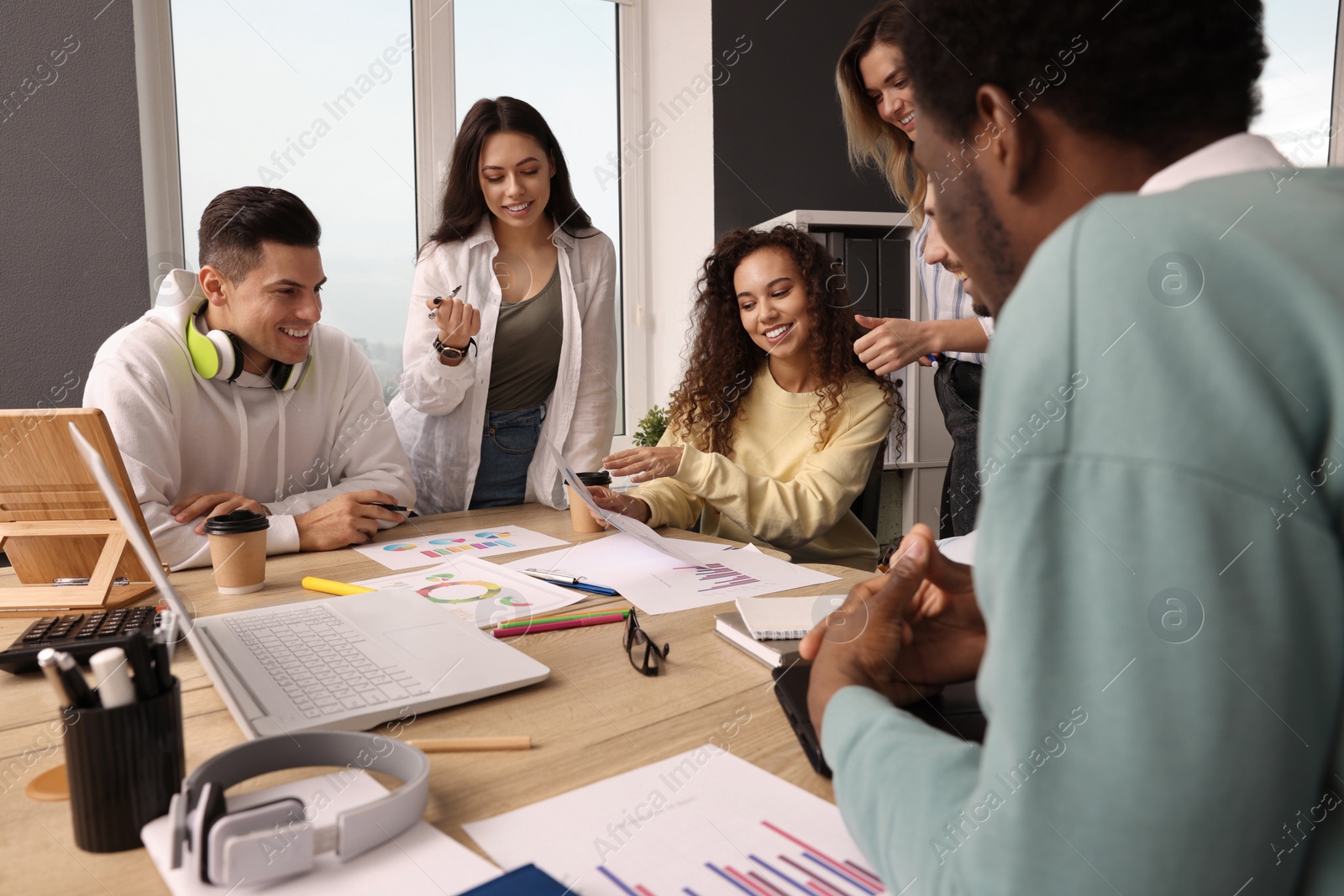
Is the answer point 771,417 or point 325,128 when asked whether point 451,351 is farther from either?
point 325,128

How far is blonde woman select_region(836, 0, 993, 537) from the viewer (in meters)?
1.92

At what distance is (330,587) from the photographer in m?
1.32

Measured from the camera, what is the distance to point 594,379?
235 cm

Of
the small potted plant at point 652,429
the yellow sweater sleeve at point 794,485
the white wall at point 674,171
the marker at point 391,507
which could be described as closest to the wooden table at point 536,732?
the marker at point 391,507

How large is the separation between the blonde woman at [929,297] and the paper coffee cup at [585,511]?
23.8 inches

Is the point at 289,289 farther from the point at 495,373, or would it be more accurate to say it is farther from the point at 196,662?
the point at 196,662

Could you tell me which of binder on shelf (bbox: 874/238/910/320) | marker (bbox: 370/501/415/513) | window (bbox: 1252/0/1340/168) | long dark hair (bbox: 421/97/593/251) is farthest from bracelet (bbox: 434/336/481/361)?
window (bbox: 1252/0/1340/168)

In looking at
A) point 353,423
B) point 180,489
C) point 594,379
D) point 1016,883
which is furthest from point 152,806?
point 594,379

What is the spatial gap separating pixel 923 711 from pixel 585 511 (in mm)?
1093

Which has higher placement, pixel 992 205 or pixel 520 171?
pixel 520 171

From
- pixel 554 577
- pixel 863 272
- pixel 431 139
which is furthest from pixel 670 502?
pixel 431 139

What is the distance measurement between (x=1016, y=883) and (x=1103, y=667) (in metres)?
0.10

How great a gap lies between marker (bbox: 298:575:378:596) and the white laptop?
0.42 ft

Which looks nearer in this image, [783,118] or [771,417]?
[771,417]
